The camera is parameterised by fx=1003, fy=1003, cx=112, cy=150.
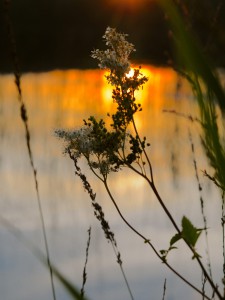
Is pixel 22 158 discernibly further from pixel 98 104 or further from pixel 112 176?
pixel 98 104

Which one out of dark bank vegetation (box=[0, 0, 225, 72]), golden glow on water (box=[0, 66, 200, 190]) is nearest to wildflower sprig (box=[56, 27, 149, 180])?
golden glow on water (box=[0, 66, 200, 190])

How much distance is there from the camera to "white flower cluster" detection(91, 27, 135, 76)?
105 inches

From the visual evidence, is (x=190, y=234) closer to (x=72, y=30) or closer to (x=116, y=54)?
(x=116, y=54)

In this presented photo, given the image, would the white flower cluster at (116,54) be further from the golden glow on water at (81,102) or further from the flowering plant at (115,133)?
the golden glow on water at (81,102)

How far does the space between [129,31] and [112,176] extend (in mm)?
13155

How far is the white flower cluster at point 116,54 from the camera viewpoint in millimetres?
2670

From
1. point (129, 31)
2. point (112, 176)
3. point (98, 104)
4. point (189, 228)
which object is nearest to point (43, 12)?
point (129, 31)

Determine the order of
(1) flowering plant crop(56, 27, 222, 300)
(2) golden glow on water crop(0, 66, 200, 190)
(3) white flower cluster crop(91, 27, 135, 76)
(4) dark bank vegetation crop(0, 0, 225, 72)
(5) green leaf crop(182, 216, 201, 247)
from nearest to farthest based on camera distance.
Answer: (5) green leaf crop(182, 216, 201, 247) < (1) flowering plant crop(56, 27, 222, 300) < (3) white flower cluster crop(91, 27, 135, 76) < (2) golden glow on water crop(0, 66, 200, 190) < (4) dark bank vegetation crop(0, 0, 225, 72)

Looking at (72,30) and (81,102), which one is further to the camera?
(72,30)

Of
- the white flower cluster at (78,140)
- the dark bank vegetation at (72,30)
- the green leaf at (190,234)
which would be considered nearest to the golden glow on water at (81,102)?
the dark bank vegetation at (72,30)

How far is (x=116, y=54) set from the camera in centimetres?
272

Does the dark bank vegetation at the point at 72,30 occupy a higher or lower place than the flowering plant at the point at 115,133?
higher

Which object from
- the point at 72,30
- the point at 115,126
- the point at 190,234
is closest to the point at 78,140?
the point at 115,126

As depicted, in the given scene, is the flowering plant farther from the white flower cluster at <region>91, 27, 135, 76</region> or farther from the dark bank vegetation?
the dark bank vegetation
